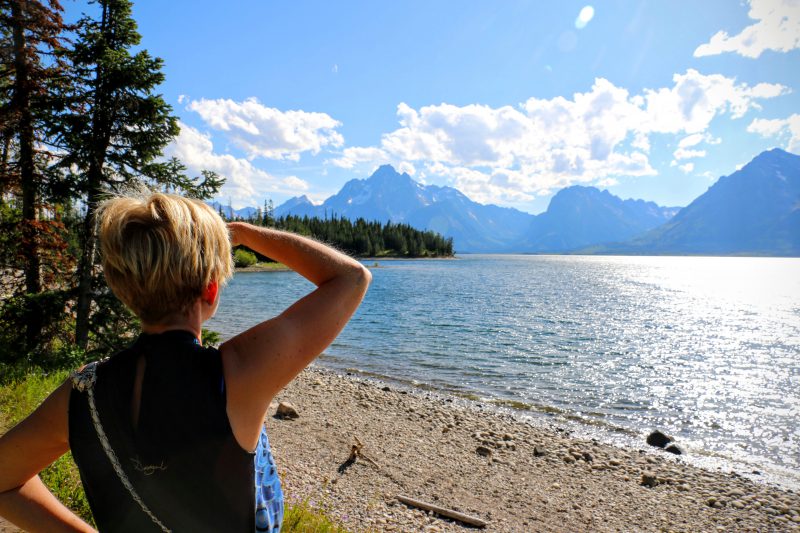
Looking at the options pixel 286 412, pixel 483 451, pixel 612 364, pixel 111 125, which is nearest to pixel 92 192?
pixel 111 125

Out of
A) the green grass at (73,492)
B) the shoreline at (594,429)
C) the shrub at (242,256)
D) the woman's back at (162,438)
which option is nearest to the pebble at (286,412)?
the shrub at (242,256)

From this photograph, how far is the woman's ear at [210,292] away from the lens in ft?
5.27

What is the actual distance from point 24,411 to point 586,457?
13.5 meters

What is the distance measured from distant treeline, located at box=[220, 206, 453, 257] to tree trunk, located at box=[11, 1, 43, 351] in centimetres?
11849

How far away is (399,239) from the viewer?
6654 inches

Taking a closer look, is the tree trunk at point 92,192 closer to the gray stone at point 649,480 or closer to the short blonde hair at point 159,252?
the short blonde hair at point 159,252

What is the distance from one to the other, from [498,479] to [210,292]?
11027 millimetres

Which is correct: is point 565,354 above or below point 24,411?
below

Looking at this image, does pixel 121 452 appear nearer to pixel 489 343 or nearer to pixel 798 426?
pixel 798 426

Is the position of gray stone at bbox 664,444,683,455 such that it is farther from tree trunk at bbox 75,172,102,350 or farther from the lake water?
tree trunk at bbox 75,172,102,350

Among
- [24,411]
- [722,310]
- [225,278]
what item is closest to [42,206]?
[24,411]

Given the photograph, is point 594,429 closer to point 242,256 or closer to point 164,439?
point 164,439

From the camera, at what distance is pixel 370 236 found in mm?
161250

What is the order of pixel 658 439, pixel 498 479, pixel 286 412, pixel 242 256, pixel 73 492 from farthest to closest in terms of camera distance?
pixel 242 256 < pixel 658 439 < pixel 286 412 < pixel 498 479 < pixel 73 492
